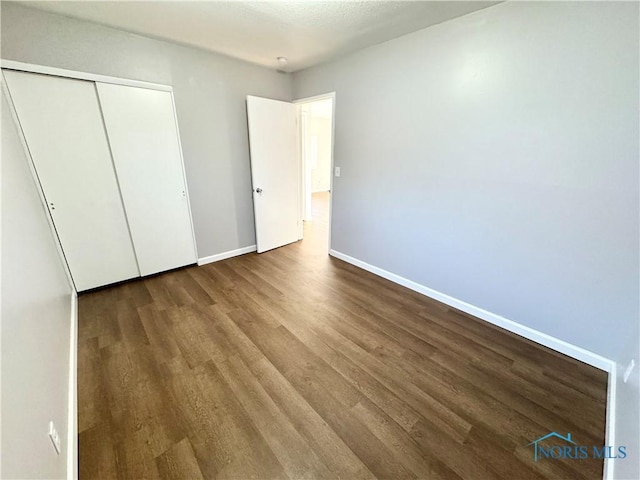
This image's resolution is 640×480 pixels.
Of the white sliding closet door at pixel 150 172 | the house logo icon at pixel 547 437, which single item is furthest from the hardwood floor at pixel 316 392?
the white sliding closet door at pixel 150 172

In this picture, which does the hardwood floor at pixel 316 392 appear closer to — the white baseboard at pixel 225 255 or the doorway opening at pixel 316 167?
the white baseboard at pixel 225 255

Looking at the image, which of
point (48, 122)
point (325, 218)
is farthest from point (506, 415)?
point (325, 218)

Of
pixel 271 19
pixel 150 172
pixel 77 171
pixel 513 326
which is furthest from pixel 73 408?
pixel 513 326

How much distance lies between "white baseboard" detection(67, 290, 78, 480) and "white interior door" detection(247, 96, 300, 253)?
2.11 meters

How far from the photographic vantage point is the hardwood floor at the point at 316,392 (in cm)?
124

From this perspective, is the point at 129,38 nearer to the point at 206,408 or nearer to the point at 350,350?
the point at 206,408

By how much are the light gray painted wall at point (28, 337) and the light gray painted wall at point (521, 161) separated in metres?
2.21

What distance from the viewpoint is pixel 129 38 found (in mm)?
2365

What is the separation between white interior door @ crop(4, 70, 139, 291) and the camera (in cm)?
211

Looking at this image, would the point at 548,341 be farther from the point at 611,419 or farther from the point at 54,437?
the point at 54,437

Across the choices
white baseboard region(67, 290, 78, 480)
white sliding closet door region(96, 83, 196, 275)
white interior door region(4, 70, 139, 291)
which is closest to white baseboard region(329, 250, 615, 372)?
white sliding closet door region(96, 83, 196, 275)

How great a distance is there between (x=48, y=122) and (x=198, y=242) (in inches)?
65.9

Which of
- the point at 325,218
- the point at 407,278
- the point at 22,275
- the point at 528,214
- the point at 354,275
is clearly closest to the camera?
the point at 22,275

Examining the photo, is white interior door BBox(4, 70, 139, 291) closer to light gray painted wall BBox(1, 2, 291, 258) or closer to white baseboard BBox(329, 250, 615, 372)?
light gray painted wall BBox(1, 2, 291, 258)
